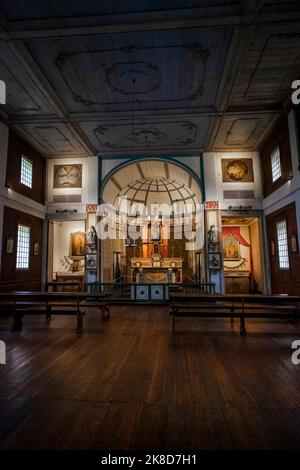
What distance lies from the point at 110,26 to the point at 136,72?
4.86 ft

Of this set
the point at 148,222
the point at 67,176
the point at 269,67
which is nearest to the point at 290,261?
the point at 269,67

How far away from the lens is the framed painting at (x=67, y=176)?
37.1 ft

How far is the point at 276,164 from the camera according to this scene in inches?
372

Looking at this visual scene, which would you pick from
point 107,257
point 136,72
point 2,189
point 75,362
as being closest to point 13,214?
point 2,189

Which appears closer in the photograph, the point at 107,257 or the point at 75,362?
the point at 75,362

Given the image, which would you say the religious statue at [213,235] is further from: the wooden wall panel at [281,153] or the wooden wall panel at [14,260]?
the wooden wall panel at [14,260]

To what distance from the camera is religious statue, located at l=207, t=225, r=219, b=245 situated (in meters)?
10.5

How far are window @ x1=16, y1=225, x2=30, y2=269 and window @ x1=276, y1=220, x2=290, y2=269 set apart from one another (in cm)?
863

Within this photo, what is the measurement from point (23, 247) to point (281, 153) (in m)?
9.06

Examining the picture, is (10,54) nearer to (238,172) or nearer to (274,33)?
(274,33)

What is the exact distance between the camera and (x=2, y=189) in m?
8.30
